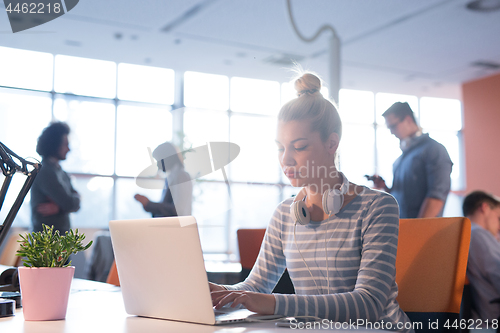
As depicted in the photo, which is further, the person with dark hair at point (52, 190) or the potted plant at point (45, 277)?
the person with dark hair at point (52, 190)

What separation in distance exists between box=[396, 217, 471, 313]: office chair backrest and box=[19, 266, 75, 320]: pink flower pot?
77 centimetres

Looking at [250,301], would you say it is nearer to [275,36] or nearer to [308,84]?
[308,84]

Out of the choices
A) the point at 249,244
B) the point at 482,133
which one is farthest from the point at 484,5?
the point at 249,244

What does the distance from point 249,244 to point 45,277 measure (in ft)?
3.41

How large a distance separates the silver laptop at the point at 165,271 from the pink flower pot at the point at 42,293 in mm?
120

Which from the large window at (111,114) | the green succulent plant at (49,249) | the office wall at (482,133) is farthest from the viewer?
the office wall at (482,133)

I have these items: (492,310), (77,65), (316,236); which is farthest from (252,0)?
(316,236)

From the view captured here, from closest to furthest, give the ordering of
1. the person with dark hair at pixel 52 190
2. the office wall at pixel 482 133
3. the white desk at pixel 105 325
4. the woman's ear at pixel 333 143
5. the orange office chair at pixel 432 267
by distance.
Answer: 1. the white desk at pixel 105 325
2. the orange office chair at pixel 432 267
3. the woman's ear at pixel 333 143
4. the person with dark hair at pixel 52 190
5. the office wall at pixel 482 133

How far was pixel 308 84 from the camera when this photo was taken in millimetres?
1284

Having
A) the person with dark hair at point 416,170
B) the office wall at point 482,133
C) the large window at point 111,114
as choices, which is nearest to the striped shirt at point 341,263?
the person with dark hair at point 416,170

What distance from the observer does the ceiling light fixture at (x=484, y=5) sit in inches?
178

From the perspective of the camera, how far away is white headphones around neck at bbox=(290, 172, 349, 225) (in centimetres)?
113

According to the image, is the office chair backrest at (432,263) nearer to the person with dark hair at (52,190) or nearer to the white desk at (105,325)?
the white desk at (105,325)

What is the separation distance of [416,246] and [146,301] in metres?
0.65
